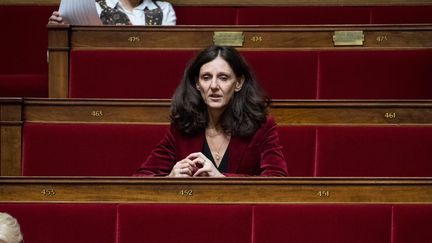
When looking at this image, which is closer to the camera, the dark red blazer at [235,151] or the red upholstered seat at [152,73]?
the dark red blazer at [235,151]

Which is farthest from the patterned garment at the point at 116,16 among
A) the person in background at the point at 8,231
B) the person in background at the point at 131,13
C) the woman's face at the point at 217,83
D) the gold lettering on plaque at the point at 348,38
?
the person in background at the point at 8,231

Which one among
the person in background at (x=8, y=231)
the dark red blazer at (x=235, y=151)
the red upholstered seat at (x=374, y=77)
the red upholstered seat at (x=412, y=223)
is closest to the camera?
the person in background at (x=8, y=231)

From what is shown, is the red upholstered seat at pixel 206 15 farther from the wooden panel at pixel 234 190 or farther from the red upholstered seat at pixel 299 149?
the wooden panel at pixel 234 190

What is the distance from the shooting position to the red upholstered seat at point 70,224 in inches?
30.1

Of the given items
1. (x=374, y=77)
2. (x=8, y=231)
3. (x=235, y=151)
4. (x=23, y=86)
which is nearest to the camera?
(x=8, y=231)

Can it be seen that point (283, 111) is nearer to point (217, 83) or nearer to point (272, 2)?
point (217, 83)

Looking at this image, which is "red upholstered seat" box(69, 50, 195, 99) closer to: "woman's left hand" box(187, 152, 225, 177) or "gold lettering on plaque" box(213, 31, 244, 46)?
"gold lettering on plaque" box(213, 31, 244, 46)

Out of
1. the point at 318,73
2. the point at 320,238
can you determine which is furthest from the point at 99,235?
the point at 318,73

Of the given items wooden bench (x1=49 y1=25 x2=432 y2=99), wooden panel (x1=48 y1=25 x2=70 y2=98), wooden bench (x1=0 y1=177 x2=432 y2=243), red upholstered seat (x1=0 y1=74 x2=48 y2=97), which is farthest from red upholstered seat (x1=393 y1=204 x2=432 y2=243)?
red upholstered seat (x1=0 y1=74 x2=48 y2=97)

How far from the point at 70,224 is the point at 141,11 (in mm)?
509

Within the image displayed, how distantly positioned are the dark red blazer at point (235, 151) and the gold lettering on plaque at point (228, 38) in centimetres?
24

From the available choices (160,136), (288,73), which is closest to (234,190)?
(160,136)

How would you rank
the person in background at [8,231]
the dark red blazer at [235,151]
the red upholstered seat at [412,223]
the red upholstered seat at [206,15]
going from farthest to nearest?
1. the red upholstered seat at [206,15]
2. the dark red blazer at [235,151]
3. the red upholstered seat at [412,223]
4. the person in background at [8,231]

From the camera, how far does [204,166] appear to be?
0.82 m
